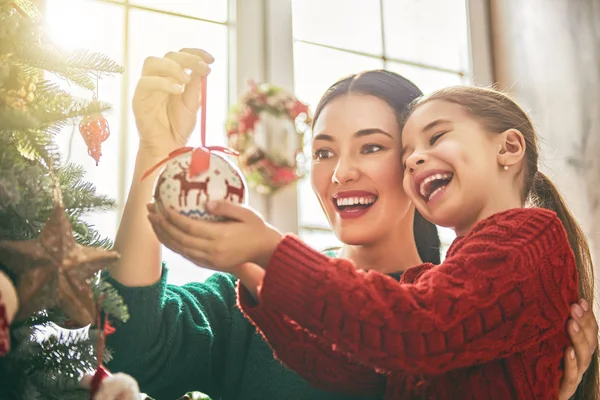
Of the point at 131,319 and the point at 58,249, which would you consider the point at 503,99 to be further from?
the point at 58,249

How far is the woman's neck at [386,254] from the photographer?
54.7 inches

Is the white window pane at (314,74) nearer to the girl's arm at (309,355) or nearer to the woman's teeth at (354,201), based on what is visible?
the woman's teeth at (354,201)

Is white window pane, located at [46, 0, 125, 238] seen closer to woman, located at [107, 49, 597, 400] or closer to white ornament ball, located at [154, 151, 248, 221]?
woman, located at [107, 49, 597, 400]

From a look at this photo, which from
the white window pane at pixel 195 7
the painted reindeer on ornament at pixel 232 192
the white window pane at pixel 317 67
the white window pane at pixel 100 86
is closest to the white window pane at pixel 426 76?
the white window pane at pixel 317 67

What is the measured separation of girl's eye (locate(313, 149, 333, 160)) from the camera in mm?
1322

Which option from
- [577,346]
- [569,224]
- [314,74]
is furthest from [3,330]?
[314,74]

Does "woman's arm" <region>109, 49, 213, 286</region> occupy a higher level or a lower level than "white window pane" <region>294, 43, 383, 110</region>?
lower

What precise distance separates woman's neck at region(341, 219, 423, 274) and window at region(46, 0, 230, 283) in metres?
0.53

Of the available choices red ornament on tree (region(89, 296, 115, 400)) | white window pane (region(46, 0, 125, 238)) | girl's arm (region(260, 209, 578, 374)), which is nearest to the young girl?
girl's arm (region(260, 209, 578, 374))

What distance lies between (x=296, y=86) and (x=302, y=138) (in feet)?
4.12

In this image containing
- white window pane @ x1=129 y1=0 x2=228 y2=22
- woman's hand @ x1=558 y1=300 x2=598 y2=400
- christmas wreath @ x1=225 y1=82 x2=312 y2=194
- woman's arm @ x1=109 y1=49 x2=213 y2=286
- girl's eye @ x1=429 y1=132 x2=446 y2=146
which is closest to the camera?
christmas wreath @ x1=225 y1=82 x2=312 y2=194

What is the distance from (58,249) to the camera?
825 millimetres

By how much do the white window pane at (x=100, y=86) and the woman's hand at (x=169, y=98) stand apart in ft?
2.75

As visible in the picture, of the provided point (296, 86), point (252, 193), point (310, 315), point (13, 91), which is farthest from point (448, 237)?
point (13, 91)
